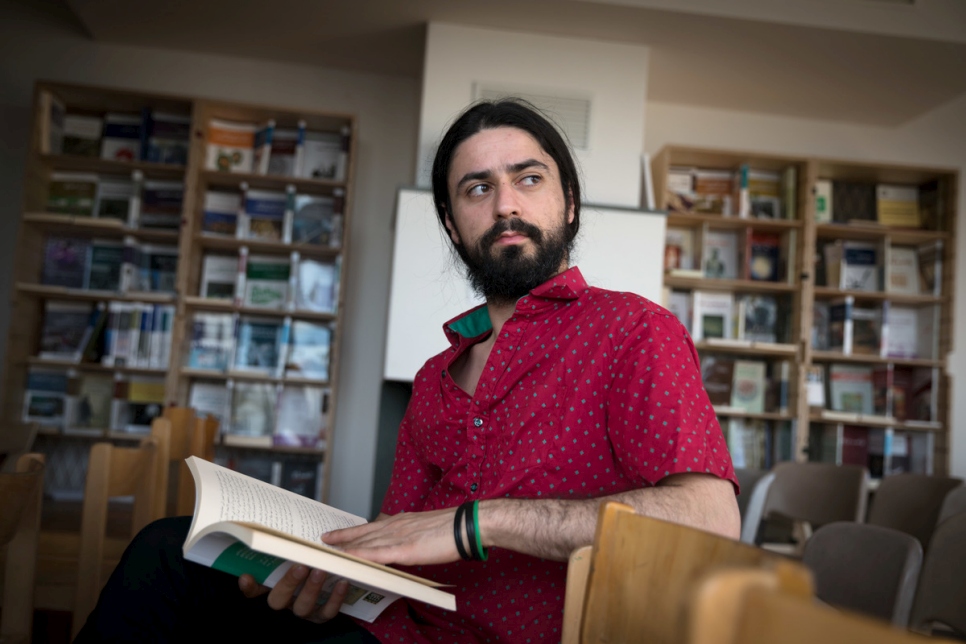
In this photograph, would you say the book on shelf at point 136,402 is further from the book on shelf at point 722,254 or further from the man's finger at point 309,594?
the man's finger at point 309,594

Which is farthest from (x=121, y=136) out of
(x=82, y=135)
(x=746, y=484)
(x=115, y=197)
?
(x=746, y=484)

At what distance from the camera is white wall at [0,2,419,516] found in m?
4.47

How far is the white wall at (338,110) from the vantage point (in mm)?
4469

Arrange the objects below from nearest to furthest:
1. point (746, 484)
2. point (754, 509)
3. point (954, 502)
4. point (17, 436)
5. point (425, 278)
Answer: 1. point (954, 502)
2. point (754, 509)
3. point (17, 436)
4. point (746, 484)
5. point (425, 278)

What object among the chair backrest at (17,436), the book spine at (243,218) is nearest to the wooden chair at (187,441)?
the chair backrest at (17,436)

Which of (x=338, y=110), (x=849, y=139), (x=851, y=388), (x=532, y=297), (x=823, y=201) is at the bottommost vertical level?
(x=851, y=388)

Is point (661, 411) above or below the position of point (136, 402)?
above

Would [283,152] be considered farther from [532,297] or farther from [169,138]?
[532,297]

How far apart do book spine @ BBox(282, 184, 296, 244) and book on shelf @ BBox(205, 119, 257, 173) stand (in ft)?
0.94

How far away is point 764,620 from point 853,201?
15.9 ft

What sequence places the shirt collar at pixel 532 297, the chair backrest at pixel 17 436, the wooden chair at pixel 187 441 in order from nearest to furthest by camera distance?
the shirt collar at pixel 532 297 → the wooden chair at pixel 187 441 → the chair backrest at pixel 17 436

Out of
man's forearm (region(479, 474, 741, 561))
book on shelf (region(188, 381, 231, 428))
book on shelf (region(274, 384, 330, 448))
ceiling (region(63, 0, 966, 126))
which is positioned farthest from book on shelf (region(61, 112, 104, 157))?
man's forearm (region(479, 474, 741, 561))

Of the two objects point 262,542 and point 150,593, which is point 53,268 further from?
point 262,542

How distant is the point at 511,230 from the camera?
4.48 ft
